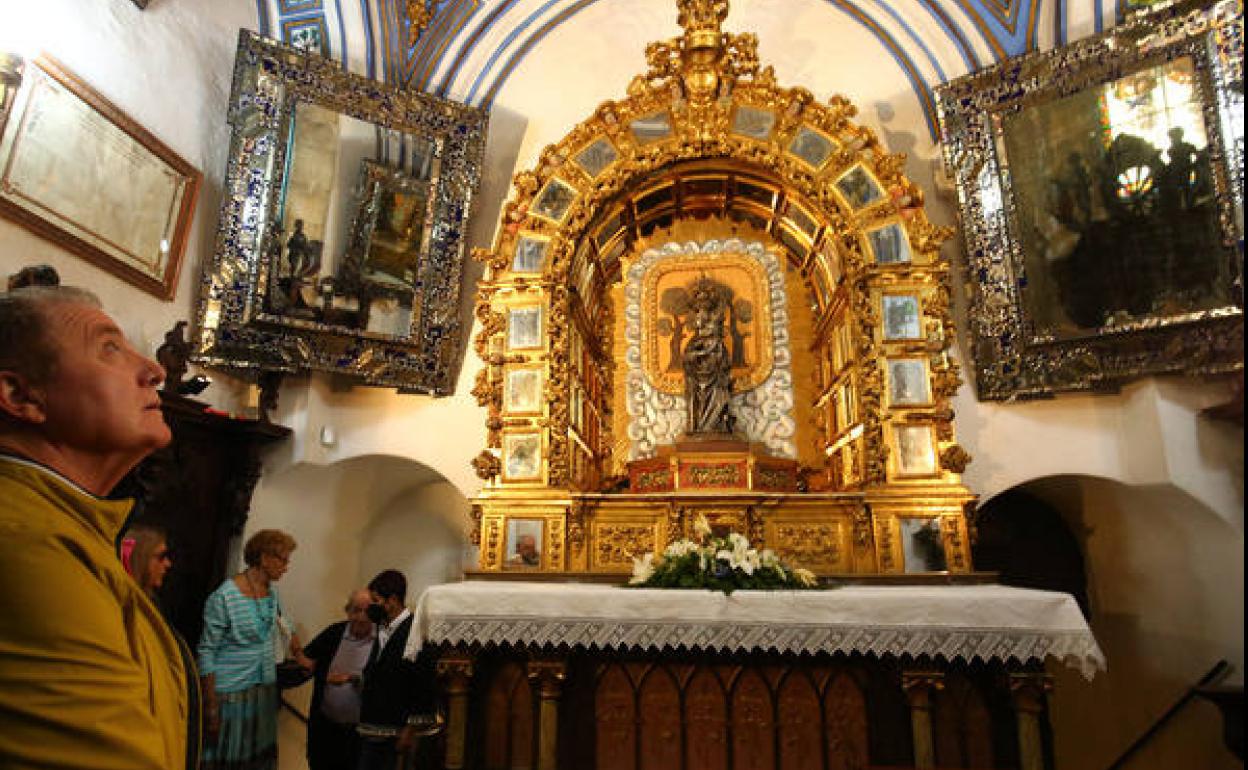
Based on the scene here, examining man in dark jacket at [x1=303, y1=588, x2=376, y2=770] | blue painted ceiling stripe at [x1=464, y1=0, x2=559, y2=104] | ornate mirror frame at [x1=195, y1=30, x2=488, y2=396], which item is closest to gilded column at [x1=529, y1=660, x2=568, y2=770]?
man in dark jacket at [x1=303, y1=588, x2=376, y2=770]

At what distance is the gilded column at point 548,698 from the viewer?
13.7 feet

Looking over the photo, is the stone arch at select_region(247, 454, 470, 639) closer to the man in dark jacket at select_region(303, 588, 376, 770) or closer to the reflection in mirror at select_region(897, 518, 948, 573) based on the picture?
the man in dark jacket at select_region(303, 588, 376, 770)

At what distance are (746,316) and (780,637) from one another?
4101 millimetres

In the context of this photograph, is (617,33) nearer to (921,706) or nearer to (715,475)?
(715,475)

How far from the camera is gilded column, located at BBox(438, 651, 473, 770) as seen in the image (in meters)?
4.25

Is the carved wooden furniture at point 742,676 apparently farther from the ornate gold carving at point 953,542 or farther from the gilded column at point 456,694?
the ornate gold carving at point 953,542

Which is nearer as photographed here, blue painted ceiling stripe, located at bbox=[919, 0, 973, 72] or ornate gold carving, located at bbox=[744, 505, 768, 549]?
ornate gold carving, located at bbox=[744, 505, 768, 549]

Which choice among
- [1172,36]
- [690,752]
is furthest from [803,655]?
[1172,36]

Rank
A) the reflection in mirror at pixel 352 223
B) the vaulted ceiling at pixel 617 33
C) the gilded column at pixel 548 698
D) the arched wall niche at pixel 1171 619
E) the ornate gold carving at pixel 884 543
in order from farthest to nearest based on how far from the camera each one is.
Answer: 1. the vaulted ceiling at pixel 617 33
2. the reflection in mirror at pixel 352 223
3. the ornate gold carving at pixel 884 543
4. the gilded column at pixel 548 698
5. the arched wall niche at pixel 1171 619

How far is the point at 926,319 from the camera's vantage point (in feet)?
19.6

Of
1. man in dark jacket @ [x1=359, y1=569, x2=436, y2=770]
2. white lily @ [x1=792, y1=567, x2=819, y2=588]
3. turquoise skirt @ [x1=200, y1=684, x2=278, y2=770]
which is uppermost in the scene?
white lily @ [x1=792, y1=567, x2=819, y2=588]

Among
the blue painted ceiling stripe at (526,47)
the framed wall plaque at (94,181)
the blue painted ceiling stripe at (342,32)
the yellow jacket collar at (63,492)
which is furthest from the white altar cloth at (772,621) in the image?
the blue painted ceiling stripe at (342,32)

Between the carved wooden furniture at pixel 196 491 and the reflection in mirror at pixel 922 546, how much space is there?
5148 mm

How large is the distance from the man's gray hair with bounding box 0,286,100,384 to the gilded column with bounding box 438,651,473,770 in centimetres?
343
